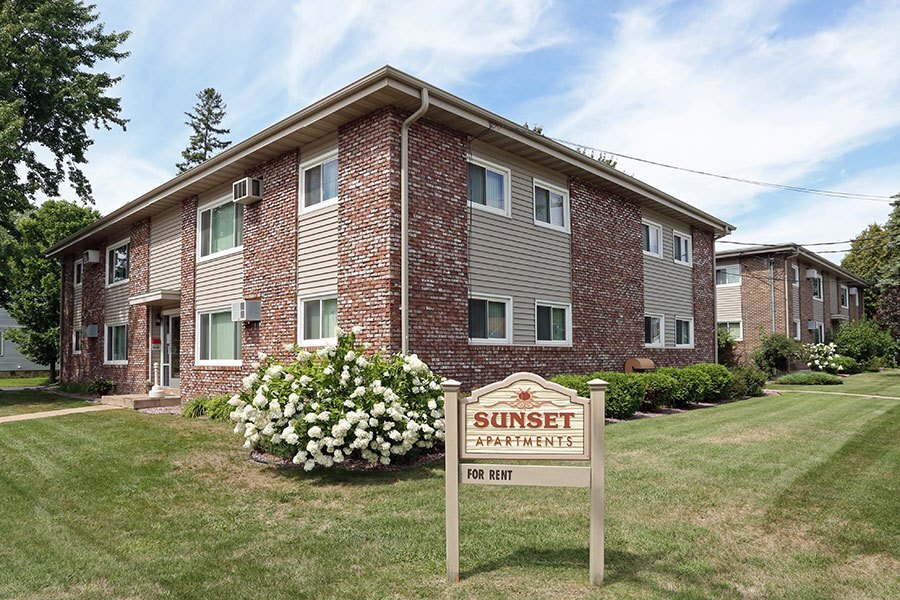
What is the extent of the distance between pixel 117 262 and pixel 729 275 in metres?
25.6

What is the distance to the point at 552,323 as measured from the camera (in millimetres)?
14227

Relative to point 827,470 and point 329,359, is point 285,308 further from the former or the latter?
point 827,470

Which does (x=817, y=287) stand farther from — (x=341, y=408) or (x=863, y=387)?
(x=341, y=408)

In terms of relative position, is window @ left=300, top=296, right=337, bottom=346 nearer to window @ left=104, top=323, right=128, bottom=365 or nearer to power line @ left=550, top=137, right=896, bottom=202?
power line @ left=550, top=137, right=896, bottom=202

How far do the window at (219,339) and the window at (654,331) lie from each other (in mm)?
10863

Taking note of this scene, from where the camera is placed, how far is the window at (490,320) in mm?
12211

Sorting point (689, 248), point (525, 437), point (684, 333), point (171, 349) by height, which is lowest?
point (525, 437)

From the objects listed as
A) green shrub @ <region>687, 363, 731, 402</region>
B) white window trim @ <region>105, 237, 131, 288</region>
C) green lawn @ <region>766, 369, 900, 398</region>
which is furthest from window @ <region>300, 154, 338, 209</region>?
green lawn @ <region>766, 369, 900, 398</region>

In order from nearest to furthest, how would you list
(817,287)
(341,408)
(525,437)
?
1. (525,437)
2. (341,408)
3. (817,287)

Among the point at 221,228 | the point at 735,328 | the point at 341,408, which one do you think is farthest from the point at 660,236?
the point at 341,408

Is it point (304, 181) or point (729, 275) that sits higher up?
point (304, 181)

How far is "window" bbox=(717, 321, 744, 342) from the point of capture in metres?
29.2

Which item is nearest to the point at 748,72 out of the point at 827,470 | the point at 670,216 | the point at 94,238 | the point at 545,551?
the point at 670,216

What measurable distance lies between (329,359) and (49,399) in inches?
558
